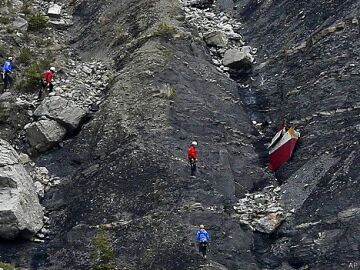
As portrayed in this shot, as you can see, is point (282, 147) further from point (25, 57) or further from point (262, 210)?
point (25, 57)

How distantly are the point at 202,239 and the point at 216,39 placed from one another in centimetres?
1397

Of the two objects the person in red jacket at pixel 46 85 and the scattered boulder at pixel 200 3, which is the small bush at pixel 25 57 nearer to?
the person in red jacket at pixel 46 85

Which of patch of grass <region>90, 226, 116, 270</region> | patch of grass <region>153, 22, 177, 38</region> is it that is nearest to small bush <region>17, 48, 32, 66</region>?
patch of grass <region>153, 22, 177, 38</region>

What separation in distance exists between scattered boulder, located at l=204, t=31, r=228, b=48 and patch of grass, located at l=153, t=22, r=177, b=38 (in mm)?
1970

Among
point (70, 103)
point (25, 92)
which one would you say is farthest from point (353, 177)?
point (25, 92)

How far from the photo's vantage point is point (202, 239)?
79.2ft

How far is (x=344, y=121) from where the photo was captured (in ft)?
93.7

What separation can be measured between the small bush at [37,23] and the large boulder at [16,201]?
1090 cm

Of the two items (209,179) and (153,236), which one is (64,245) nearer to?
(153,236)

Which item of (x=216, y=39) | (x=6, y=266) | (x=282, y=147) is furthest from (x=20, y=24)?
(x=6, y=266)

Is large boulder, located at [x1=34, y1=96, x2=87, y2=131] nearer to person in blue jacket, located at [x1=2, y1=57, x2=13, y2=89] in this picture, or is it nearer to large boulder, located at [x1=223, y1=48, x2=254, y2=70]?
person in blue jacket, located at [x1=2, y1=57, x2=13, y2=89]

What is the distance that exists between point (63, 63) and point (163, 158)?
→ 972cm

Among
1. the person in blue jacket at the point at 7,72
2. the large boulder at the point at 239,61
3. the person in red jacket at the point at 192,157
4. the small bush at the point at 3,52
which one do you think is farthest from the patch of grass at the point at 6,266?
the large boulder at the point at 239,61

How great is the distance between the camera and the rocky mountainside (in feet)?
83.0
